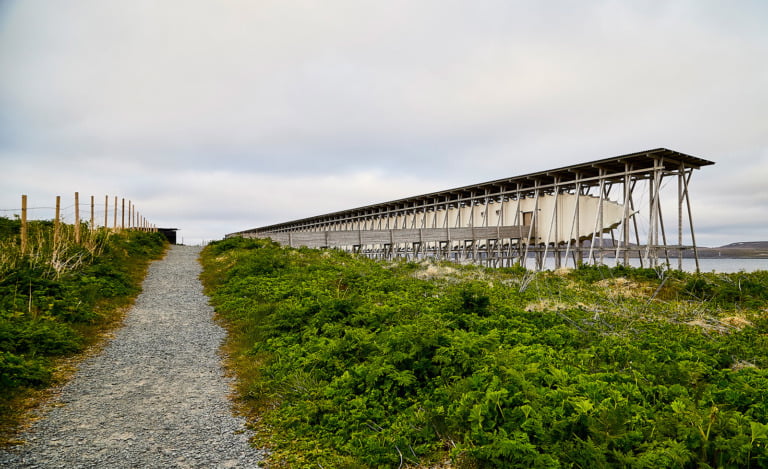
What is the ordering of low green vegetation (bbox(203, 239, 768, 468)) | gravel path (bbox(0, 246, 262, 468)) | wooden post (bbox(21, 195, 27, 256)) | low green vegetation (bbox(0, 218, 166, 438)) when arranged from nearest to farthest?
low green vegetation (bbox(203, 239, 768, 468)), gravel path (bbox(0, 246, 262, 468)), low green vegetation (bbox(0, 218, 166, 438)), wooden post (bbox(21, 195, 27, 256))

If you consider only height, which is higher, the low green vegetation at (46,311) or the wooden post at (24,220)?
the wooden post at (24,220)

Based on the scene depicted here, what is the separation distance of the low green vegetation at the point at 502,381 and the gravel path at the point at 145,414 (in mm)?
484

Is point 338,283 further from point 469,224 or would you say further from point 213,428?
point 469,224

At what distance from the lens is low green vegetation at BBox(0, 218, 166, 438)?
6.83 metres

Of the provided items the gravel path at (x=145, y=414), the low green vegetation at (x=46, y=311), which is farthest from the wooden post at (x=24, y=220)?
the gravel path at (x=145, y=414)

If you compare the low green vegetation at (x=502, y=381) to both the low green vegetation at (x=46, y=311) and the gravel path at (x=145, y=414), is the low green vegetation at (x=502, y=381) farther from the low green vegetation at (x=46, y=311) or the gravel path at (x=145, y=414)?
the low green vegetation at (x=46, y=311)

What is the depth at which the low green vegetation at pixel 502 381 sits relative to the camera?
3996 mm

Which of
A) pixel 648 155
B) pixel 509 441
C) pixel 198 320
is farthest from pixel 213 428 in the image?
pixel 648 155

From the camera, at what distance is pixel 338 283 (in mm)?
13523

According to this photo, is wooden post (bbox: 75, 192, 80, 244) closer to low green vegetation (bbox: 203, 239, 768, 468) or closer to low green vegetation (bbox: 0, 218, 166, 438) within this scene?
low green vegetation (bbox: 0, 218, 166, 438)

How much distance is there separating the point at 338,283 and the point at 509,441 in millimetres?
9884

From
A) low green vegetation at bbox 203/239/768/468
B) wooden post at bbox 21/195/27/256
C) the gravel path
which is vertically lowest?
the gravel path

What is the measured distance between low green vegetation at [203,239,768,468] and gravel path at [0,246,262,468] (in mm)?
484

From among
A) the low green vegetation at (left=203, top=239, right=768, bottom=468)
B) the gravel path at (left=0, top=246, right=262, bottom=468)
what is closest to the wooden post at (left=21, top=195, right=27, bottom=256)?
the gravel path at (left=0, top=246, right=262, bottom=468)
